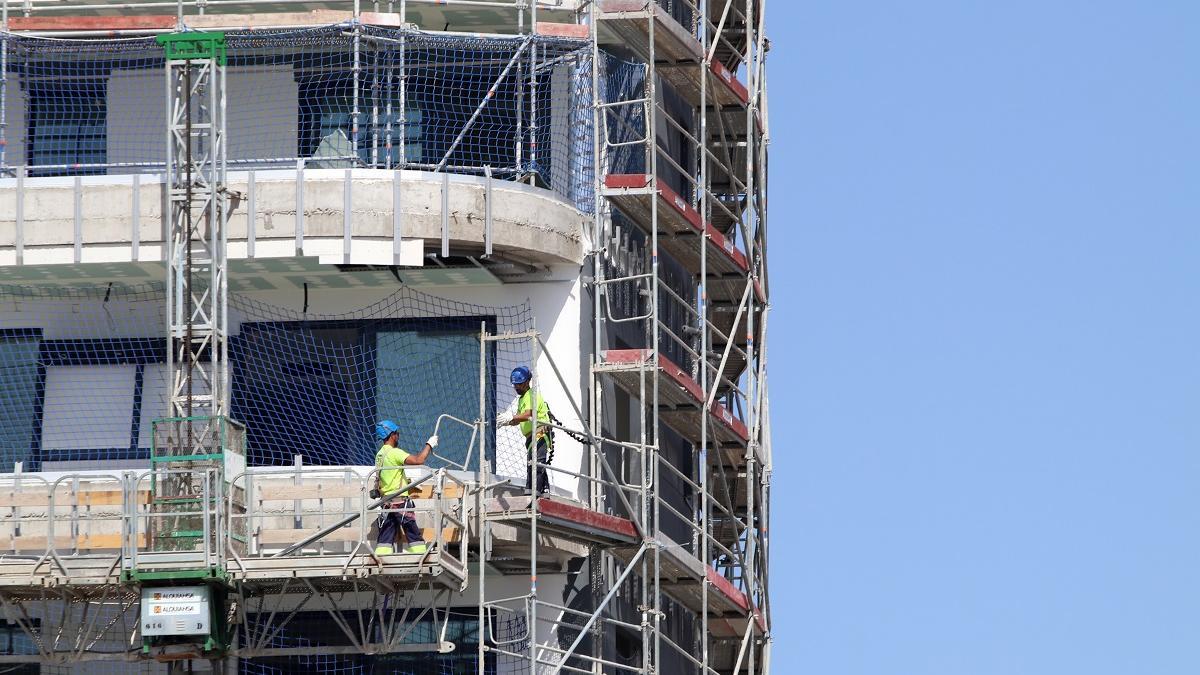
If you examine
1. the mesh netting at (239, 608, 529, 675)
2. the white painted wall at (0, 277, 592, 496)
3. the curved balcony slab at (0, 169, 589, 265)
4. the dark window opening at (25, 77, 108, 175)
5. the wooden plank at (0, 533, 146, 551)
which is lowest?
the mesh netting at (239, 608, 529, 675)

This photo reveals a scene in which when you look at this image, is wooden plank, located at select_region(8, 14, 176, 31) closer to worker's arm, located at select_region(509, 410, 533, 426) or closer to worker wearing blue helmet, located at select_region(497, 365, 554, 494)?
worker wearing blue helmet, located at select_region(497, 365, 554, 494)

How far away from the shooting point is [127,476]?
47188 mm

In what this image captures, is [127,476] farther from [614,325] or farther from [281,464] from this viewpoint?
[614,325]

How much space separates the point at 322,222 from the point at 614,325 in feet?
19.7

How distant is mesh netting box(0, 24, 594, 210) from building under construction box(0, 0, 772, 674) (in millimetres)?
57

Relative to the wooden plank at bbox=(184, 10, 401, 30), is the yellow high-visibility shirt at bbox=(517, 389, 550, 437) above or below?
below

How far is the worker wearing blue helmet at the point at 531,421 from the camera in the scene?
47.9 meters

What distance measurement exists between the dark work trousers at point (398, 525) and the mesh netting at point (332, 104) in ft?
24.3

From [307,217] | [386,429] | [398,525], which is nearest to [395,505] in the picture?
[398,525]

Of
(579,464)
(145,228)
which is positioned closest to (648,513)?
(579,464)

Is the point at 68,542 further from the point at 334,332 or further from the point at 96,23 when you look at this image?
Answer: the point at 96,23

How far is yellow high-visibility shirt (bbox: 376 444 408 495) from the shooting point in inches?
1859

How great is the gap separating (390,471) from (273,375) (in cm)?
559

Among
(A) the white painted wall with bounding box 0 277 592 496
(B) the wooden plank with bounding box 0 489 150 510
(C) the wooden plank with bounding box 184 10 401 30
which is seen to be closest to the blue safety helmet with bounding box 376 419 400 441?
(A) the white painted wall with bounding box 0 277 592 496
